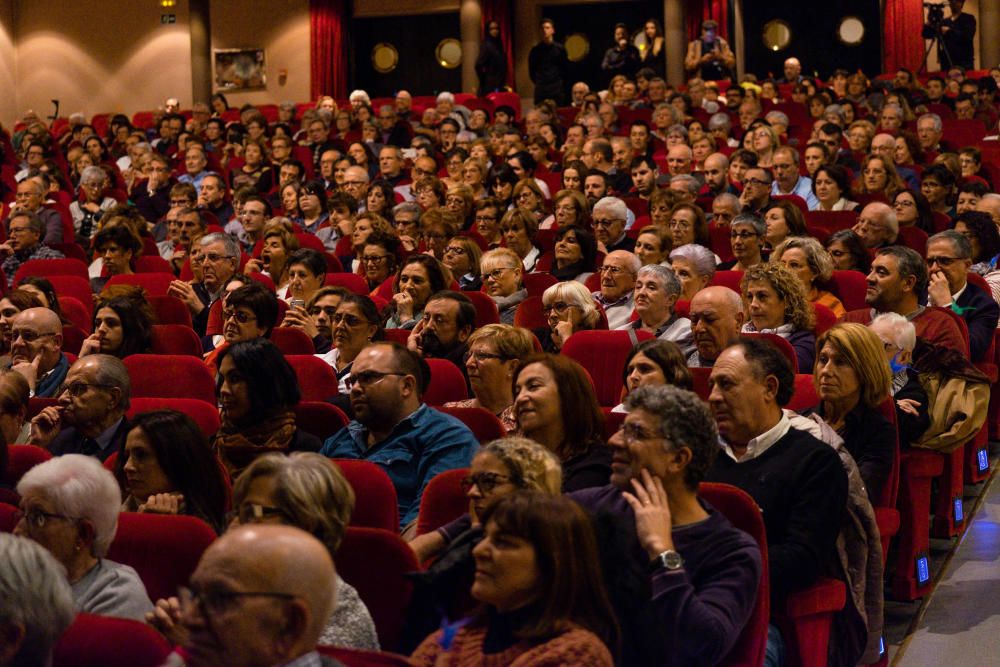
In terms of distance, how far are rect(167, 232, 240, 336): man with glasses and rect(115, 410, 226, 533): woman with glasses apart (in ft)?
8.23

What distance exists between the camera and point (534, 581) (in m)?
1.88

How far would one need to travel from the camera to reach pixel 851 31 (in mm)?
14469

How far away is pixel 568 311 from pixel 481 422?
1.05 m

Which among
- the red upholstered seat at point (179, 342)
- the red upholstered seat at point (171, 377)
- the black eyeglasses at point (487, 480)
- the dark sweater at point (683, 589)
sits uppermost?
the red upholstered seat at point (179, 342)

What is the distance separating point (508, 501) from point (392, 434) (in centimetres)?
130

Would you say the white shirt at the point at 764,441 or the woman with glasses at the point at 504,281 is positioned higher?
the woman with glasses at the point at 504,281

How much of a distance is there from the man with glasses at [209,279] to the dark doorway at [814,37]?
1031 centimetres

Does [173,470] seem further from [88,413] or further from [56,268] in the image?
[56,268]

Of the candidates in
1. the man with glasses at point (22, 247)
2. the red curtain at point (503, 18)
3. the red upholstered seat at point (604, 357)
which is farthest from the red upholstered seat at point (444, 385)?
the red curtain at point (503, 18)

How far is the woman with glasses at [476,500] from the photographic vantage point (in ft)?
7.43

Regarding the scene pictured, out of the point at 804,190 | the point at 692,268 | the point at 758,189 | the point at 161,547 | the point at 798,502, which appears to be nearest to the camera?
the point at 161,547

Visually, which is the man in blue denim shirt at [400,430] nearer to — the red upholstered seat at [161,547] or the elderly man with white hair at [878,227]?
the red upholstered seat at [161,547]

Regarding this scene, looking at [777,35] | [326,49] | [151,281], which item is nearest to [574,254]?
[151,281]

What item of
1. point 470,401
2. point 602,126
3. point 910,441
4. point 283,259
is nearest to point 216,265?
point 283,259
